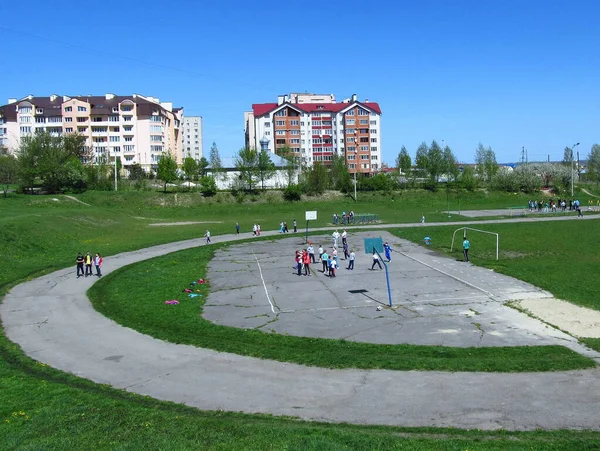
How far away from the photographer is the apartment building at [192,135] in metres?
192

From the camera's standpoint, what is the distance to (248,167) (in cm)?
9775

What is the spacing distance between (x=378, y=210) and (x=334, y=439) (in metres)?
73.8

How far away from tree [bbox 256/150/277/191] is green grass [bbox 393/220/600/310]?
157 ft

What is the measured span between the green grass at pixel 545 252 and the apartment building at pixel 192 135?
15071cm

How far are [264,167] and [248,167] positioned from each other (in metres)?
2.88

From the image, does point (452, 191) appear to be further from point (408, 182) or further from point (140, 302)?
point (140, 302)

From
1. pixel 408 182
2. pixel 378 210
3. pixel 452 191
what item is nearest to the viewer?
pixel 378 210

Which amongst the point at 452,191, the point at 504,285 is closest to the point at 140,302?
the point at 504,285

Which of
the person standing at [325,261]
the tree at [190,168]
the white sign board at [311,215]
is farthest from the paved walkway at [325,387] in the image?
the tree at [190,168]

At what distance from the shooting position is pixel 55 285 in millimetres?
29969

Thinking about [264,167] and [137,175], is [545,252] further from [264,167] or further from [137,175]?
[137,175]

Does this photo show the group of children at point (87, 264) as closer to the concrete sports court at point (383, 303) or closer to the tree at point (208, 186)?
the concrete sports court at point (383, 303)

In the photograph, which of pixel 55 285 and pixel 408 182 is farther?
pixel 408 182

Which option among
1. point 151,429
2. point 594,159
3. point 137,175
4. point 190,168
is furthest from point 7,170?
point 594,159
